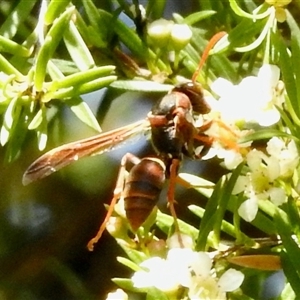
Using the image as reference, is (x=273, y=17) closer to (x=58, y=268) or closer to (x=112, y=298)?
(x=112, y=298)

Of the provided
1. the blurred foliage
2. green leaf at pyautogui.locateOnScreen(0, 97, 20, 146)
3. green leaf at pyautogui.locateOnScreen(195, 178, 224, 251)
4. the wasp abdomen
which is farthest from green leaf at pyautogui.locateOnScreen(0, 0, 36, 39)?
green leaf at pyautogui.locateOnScreen(195, 178, 224, 251)

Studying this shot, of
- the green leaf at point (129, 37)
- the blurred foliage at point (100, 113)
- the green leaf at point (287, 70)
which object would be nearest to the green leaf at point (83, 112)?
the blurred foliage at point (100, 113)

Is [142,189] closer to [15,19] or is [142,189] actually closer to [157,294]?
[157,294]

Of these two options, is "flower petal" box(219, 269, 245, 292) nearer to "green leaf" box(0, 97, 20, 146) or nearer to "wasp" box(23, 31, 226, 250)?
"wasp" box(23, 31, 226, 250)

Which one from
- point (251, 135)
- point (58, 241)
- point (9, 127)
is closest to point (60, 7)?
point (9, 127)

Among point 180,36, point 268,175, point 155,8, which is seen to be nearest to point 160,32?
point 180,36

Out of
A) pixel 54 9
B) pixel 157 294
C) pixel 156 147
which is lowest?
pixel 157 294

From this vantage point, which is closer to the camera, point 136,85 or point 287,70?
point 287,70
